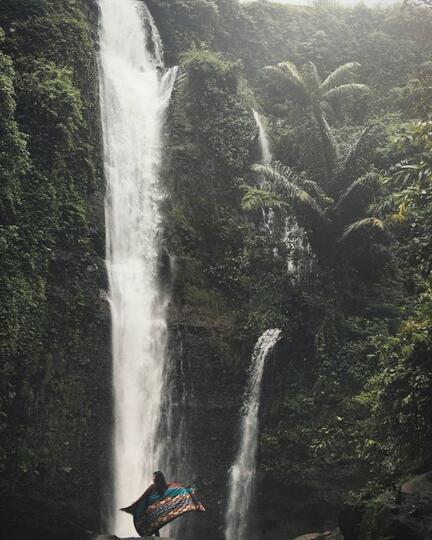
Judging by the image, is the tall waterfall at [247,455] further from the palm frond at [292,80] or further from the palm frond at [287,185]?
the palm frond at [292,80]

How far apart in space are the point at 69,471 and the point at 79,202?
5.45 meters

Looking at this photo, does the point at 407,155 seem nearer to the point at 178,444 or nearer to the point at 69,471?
the point at 178,444

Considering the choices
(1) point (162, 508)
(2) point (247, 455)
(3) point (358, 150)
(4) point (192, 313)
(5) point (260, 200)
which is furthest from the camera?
(3) point (358, 150)

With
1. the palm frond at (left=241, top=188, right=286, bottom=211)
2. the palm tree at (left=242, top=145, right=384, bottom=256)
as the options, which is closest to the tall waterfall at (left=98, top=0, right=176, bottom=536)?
the palm frond at (left=241, top=188, right=286, bottom=211)

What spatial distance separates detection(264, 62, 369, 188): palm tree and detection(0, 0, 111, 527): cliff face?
5.87 m

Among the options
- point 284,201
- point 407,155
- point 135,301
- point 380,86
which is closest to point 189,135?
point 284,201

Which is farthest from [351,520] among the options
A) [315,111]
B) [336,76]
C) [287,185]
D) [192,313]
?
[336,76]

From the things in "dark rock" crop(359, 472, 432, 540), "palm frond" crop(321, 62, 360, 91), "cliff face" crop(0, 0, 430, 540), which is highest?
"palm frond" crop(321, 62, 360, 91)

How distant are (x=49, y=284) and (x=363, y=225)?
7.00 meters

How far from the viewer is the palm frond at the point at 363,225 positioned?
11.8 meters

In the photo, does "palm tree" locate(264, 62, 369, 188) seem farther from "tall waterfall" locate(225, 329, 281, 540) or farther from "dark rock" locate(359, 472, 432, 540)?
"dark rock" locate(359, 472, 432, 540)

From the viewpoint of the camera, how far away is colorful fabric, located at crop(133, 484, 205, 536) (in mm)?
7703

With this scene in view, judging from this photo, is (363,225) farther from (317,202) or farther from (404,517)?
(404,517)

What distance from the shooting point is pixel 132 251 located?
40.4 feet
